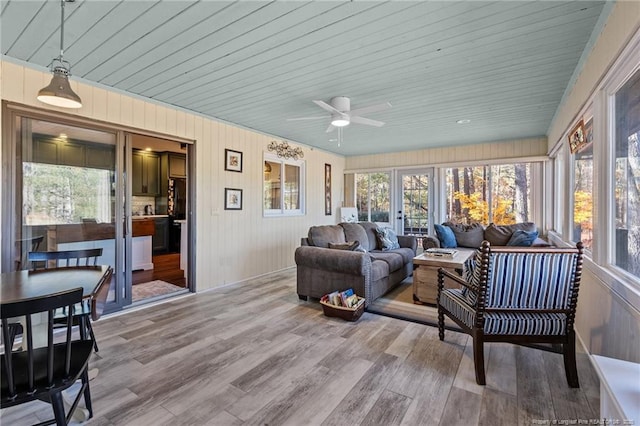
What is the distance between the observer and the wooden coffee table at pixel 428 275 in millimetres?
3543

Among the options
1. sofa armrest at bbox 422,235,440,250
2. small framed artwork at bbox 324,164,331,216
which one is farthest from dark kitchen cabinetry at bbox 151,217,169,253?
sofa armrest at bbox 422,235,440,250

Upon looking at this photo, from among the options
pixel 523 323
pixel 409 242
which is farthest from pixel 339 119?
pixel 409 242

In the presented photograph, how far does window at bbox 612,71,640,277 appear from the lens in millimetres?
1762

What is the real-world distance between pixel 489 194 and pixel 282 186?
410cm

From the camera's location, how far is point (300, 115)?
4.22 metres

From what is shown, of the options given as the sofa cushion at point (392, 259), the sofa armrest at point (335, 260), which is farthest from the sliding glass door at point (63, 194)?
the sofa cushion at point (392, 259)

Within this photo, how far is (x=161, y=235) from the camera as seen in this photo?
22.6 ft

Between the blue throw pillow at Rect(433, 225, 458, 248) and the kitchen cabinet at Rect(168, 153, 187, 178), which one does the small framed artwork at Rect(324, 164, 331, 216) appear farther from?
the kitchen cabinet at Rect(168, 153, 187, 178)

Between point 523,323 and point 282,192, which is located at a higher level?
point 282,192

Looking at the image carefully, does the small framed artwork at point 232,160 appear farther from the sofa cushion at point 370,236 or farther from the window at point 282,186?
the sofa cushion at point 370,236

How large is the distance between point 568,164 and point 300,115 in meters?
3.49

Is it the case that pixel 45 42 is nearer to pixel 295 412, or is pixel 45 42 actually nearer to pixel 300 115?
pixel 300 115

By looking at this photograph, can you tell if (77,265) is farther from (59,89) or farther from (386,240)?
(386,240)

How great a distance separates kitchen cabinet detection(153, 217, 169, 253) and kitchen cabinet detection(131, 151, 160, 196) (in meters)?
0.73
